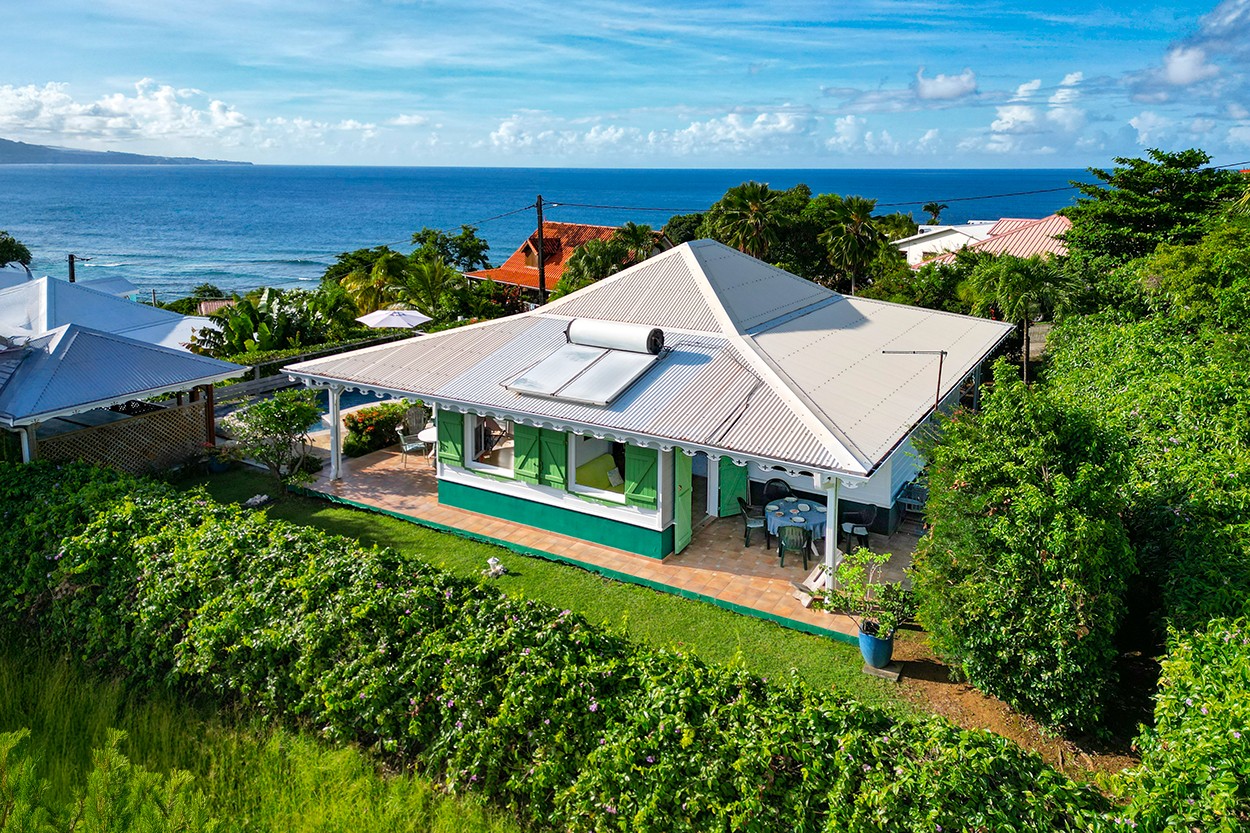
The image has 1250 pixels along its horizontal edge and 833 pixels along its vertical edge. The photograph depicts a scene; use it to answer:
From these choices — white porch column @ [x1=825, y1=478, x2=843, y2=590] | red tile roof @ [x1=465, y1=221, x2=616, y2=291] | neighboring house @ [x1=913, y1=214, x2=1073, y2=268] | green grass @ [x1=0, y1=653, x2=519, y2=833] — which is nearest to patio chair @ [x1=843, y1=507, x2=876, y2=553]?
white porch column @ [x1=825, y1=478, x2=843, y2=590]

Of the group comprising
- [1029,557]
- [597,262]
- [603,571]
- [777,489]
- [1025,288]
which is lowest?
[603,571]

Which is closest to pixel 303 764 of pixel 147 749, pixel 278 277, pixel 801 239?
pixel 147 749

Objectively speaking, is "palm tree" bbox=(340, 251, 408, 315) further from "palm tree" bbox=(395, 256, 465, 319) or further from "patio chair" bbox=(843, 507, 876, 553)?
"patio chair" bbox=(843, 507, 876, 553)

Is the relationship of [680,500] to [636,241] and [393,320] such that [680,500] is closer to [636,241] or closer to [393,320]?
[393,320]

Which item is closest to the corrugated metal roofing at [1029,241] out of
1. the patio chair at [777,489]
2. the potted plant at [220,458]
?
the patio chair at [777,489]

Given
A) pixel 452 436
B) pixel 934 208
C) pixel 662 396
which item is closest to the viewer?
pixel 662 396

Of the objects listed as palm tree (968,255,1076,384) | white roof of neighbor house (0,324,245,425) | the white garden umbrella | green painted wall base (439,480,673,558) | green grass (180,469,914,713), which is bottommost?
green grass (180,469,914,713)

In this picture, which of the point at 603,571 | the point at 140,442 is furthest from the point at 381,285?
the point at 603,571
